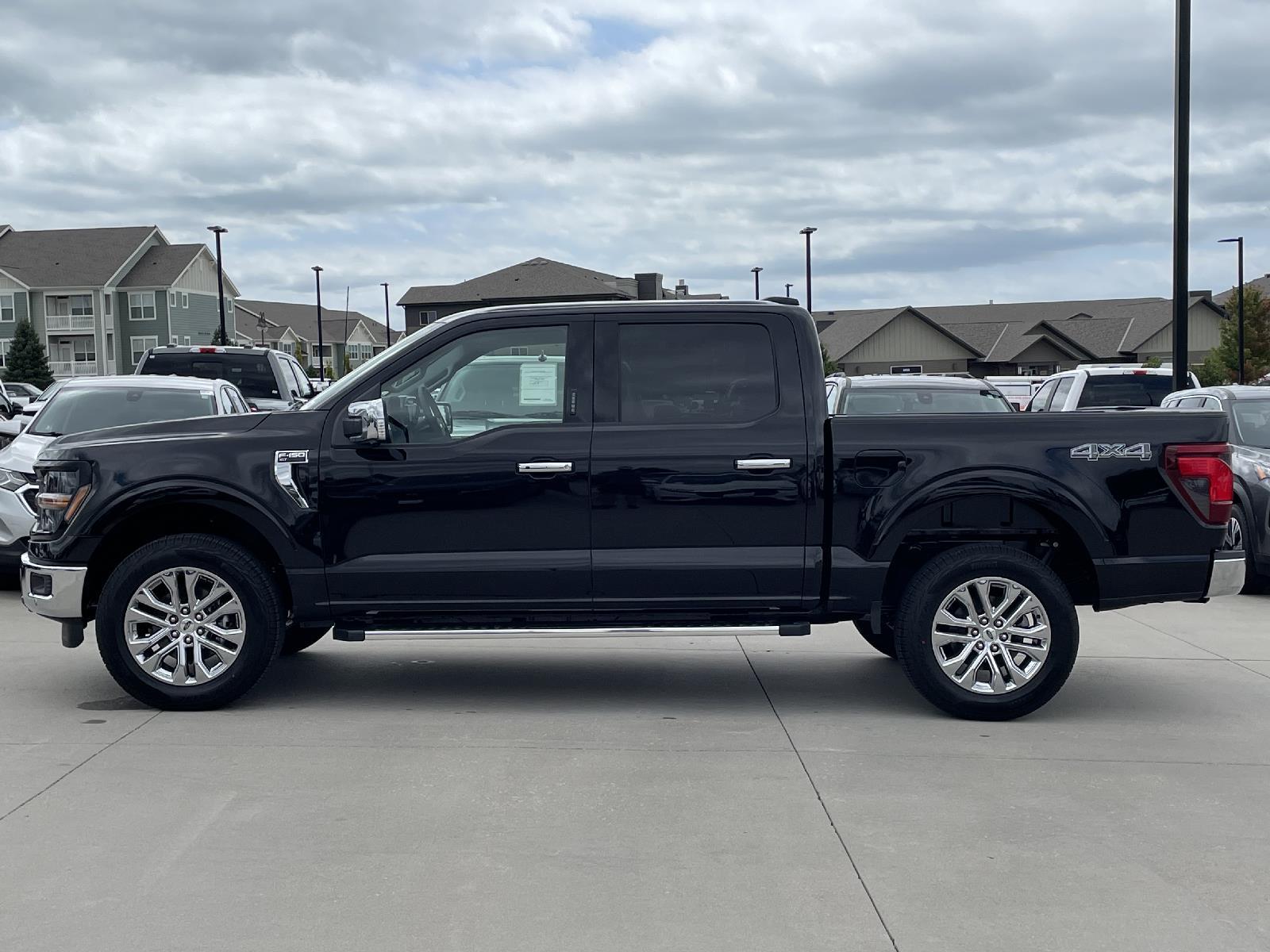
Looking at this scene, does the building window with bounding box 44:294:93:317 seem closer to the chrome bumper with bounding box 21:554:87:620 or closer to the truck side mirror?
the chrome bumper with bounding box 21:554:87:620

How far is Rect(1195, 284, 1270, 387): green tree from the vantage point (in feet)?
202

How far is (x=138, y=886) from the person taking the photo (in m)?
4.53

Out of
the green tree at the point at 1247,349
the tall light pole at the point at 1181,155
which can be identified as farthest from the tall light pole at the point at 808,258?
the tall light pole at the point at 1181,155

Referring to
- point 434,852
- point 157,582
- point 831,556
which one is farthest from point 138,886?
point 831,556

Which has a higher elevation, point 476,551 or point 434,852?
point 476,551

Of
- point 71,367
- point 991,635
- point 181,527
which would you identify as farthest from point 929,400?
point 71,367

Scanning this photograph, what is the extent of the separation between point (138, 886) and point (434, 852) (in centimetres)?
98

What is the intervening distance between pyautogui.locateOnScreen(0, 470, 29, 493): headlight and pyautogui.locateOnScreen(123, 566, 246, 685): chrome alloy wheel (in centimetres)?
433

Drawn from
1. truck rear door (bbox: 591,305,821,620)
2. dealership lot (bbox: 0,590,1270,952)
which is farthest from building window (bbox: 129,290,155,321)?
truck rear door (bbox: 591,305,821,620)

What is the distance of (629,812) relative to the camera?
17.6 feet

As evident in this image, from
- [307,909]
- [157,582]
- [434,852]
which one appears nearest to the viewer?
[307,909]

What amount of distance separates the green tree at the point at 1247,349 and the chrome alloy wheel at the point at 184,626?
5981 cm

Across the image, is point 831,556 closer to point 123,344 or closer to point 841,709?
point 841,709

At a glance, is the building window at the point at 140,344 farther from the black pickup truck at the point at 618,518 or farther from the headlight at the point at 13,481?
the black pickup truck at the point at 618,518
